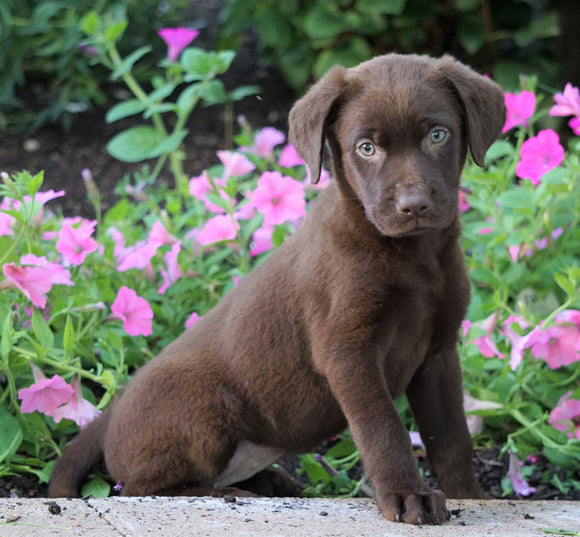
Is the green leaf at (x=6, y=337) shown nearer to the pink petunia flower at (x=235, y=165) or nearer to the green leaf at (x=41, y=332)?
the green leaf at (x=41, y=332)

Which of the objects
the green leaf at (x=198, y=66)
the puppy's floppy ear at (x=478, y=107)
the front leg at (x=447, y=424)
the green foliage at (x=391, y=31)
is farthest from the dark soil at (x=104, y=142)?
the puppy's floppy ear at (x=478, y=107)

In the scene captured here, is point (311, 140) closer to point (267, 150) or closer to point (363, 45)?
point (267, 150)

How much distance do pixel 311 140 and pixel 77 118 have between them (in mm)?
4291

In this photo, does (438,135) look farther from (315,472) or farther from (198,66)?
(198,66)

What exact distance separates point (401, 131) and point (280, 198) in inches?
47.8

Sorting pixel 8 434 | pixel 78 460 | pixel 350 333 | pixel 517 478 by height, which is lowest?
pixel 517 478

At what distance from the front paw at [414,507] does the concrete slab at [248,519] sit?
3 centimetres

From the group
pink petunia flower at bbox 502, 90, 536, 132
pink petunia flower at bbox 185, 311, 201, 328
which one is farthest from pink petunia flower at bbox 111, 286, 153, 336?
pink petunia flower at bbox 502, 90, 536, 132

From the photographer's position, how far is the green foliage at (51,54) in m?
6.31

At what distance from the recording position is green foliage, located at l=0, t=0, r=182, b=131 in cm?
631

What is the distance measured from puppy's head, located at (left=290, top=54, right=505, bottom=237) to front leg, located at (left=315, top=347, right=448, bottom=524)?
1.33ft

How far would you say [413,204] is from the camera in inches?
107

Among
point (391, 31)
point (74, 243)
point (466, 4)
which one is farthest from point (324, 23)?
point (74, 243)

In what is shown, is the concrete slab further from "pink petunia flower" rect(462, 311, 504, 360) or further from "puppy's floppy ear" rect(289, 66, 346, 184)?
"puppy's floppy ear" rect(289, 66, 346, 184)
